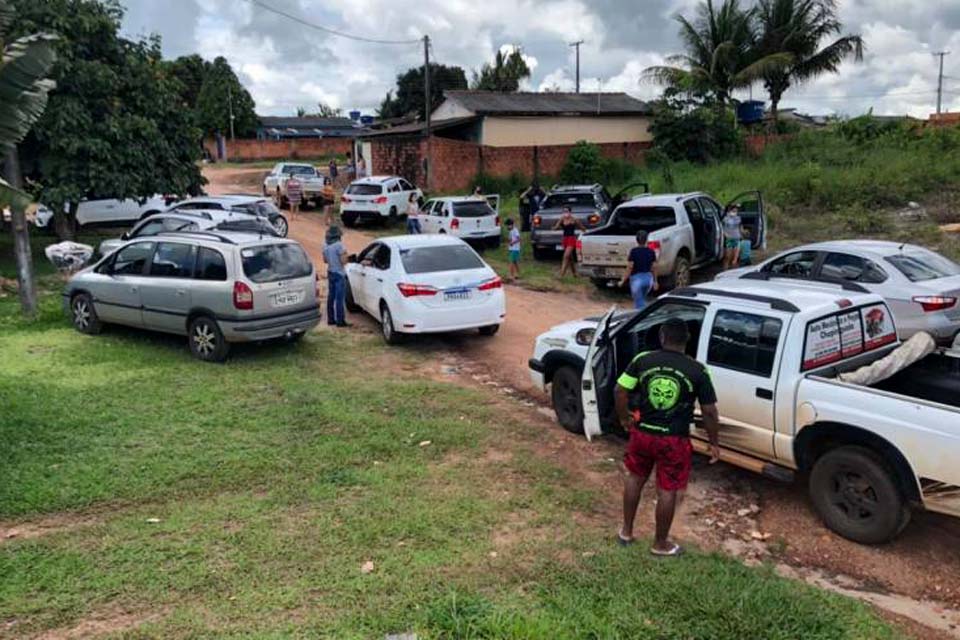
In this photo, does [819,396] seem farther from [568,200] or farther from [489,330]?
[568,200]

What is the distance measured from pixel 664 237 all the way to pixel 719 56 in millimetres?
19992

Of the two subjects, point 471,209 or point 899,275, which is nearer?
point 899,275

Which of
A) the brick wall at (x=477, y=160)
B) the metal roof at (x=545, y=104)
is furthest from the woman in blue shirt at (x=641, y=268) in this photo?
the metal roof at (x=545, y=104)

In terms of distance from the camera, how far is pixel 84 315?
460 inches

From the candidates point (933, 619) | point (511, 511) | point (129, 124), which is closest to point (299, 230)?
point (129, 124)

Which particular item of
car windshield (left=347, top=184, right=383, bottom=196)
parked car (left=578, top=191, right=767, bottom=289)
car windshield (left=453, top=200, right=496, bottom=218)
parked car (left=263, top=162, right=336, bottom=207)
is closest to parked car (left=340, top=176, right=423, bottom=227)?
car windshield (left=347, top=184, right=383, bottom=196)

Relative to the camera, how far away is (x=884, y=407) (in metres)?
5.08

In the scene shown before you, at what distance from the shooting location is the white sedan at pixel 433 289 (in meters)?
10.8

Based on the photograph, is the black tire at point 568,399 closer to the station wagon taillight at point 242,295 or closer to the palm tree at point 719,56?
the station wagon taillight at point 242,295

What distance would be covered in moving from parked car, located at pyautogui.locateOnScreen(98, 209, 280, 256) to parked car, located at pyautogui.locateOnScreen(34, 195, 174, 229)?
7.01m

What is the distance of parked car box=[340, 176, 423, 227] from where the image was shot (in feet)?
83.0

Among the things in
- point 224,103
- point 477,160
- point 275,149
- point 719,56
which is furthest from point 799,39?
point 224,103

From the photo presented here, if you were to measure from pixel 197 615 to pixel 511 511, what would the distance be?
2.40 m

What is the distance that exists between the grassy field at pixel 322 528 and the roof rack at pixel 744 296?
67.2 inches
